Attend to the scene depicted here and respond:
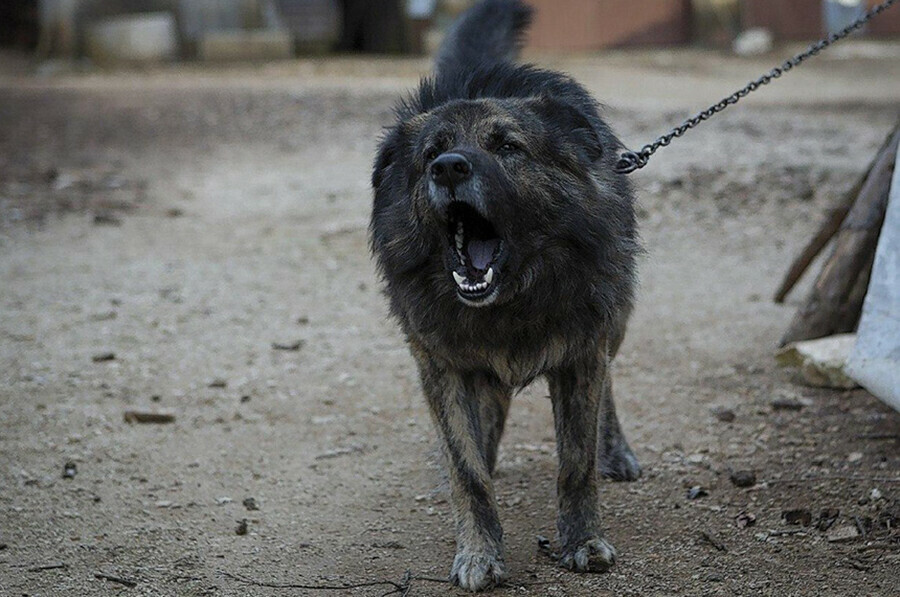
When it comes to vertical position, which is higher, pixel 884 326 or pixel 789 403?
pixel 884 326

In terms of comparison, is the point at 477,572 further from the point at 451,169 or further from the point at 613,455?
the point at 451,169

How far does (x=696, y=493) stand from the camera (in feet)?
15.4

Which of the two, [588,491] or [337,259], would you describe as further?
[337,259]

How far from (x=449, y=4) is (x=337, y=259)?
10.5 m

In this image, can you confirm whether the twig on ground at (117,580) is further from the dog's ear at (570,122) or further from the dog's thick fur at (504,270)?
the dog's ear at (570,122)

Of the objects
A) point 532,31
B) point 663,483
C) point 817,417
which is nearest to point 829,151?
point 817,417

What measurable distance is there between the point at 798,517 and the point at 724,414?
1208mm

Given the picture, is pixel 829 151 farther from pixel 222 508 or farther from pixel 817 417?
pixel 222 508

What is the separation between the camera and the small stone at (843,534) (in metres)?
4.18

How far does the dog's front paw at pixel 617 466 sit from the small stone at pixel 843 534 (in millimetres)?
905

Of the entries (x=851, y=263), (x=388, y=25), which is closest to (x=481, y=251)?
(x=851, y=263)

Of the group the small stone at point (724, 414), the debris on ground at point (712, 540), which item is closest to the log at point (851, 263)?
the small stone at point (724, 414)

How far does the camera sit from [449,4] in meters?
18.2

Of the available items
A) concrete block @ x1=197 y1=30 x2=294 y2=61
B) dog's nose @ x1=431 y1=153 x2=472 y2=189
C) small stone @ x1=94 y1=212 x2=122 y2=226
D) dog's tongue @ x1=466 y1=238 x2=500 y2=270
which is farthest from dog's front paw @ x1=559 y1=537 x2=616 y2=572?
concrete block @ x1=197 y1=30 x2=294 y2=61
